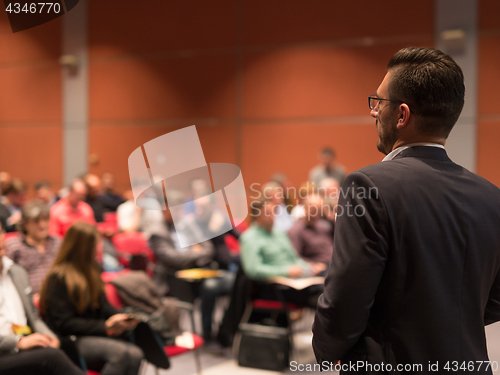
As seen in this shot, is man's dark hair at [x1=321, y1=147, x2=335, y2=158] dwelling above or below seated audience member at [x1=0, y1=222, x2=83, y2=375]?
above

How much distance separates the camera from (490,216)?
1031 millimetres

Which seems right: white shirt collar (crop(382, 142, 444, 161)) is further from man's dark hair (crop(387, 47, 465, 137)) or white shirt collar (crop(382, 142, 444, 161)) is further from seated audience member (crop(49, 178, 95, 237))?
seated audience member (crop(49, 178, 95, 237))

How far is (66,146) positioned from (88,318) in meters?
4.57

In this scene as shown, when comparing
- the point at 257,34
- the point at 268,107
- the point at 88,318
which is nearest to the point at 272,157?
the point at 268,107

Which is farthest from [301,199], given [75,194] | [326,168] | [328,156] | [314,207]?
[75,194]

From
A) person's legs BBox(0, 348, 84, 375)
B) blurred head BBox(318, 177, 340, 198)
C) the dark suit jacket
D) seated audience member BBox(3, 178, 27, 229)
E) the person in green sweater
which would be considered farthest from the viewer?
seated audience member BBox(3, 178, 27, 229)

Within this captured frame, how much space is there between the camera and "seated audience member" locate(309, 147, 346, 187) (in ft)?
16.2

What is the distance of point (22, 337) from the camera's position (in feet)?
7.04

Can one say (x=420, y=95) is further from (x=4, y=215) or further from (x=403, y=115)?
(x=4, y=215)

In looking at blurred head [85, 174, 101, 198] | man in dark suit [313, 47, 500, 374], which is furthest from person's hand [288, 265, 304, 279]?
blurred head [85, 174, 101, 198]

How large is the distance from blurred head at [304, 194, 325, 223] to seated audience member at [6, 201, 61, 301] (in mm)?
2091

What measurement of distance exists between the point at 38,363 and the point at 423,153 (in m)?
1.91

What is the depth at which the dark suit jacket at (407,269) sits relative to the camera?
95 cm

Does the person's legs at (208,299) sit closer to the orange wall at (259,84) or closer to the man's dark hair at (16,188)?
the orange wall at (259,84)
